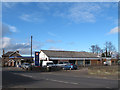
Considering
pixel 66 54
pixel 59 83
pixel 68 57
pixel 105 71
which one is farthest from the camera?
pixel 66 54

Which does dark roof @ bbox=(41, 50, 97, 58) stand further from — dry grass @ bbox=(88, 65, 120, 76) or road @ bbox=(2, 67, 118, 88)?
road @ bbox=(2, 67, 118, 88)

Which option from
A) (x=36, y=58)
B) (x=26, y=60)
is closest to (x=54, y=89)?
(x=36, y=58)

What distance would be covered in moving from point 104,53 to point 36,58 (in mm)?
57054

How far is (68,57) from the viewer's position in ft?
205

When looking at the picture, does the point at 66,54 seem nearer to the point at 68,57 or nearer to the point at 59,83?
the point at 68,57

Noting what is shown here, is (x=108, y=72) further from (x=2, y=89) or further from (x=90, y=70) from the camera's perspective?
(x=2, y=89)

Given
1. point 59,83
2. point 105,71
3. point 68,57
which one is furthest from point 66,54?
point 59,83

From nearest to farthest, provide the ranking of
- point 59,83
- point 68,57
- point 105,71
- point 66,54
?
point 59,83, point 105,71, point 68,57, point 66,54

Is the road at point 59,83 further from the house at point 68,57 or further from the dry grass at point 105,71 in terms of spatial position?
the house at point 68,57

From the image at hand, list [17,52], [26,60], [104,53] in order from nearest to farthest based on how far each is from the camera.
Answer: [26,60] < [17,52] < [104,53]

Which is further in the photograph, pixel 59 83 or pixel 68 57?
pixel 68 57

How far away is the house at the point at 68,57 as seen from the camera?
59.9 m

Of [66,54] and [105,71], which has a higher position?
[66,54]

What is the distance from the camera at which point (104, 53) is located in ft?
320
